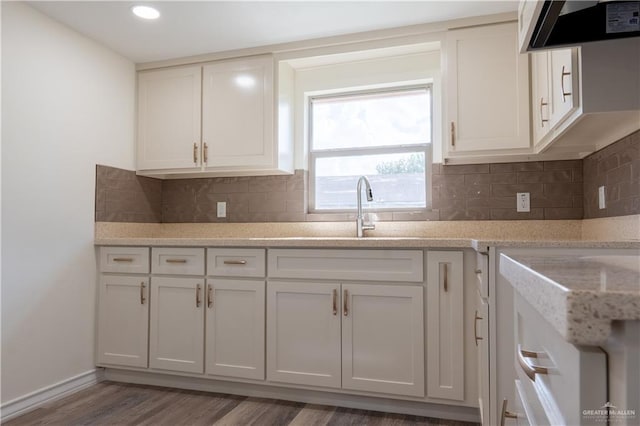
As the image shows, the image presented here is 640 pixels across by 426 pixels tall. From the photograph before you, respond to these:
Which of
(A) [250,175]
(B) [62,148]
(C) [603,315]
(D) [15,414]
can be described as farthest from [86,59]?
(C) [603,315]

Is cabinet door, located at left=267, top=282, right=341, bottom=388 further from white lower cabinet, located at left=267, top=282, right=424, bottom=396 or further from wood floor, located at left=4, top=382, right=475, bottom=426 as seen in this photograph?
wood floor, located at left=4, top=382, right=475, bottom=426

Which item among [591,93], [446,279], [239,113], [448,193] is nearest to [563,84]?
[591,93]

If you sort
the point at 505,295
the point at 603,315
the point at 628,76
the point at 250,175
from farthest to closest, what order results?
1. the point at 250,175
2. the point at 505,295
3. the point at 628,76
4. the point at 603,315

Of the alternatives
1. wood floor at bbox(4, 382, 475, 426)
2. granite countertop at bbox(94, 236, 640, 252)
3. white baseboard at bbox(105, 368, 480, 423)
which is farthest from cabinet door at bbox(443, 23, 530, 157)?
wood floor at bbox(4, 382, 475, 426)

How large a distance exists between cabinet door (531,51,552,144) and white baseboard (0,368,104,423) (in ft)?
9.75

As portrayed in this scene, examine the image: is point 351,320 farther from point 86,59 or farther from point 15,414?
point 86,59

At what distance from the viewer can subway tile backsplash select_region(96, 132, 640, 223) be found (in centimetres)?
208

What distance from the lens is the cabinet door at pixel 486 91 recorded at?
2441mm

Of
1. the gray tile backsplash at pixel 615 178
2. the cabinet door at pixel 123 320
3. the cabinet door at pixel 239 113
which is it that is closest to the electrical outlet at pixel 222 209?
the cabinet door at pixel 239 113

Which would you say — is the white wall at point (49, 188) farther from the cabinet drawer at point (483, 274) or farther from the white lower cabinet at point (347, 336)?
the cabinet drawer at point (483, 274)

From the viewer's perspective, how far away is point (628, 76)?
1.47 metres

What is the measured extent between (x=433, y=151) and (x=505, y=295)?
1320 millimetres

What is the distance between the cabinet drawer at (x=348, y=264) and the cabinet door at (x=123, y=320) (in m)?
0.92

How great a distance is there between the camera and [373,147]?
303cm
